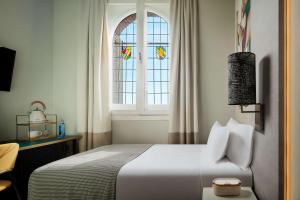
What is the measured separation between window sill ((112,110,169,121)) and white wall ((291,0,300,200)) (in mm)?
2749

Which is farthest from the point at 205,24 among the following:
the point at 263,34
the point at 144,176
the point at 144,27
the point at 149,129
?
the point at 144,176

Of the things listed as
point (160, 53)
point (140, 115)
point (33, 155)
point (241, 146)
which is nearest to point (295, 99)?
point (241, 146)

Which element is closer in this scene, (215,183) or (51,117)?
(215,183)

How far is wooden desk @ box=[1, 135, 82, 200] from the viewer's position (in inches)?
108

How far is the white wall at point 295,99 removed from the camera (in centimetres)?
108

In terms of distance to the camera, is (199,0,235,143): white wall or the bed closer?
the bed

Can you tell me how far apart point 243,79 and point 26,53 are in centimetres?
302

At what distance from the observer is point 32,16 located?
369 centimetres

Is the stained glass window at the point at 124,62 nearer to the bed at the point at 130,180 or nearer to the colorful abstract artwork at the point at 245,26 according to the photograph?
the colorful abstract artwork at the point at 245,26

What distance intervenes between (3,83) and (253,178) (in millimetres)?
2842

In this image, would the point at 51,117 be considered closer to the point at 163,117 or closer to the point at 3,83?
the point at 3,83

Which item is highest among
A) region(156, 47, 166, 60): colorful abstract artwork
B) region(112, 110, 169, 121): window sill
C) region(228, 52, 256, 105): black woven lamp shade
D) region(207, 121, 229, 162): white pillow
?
region(156, 47, 166, 60): colorful abstract artwork

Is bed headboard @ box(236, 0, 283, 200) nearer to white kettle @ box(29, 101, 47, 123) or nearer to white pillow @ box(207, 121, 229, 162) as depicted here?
white pillow @ box(207, 121, 229, 162)

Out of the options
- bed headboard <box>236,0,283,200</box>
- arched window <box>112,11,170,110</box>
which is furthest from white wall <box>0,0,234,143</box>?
bed headboard <box>236,0,283,200</box>
